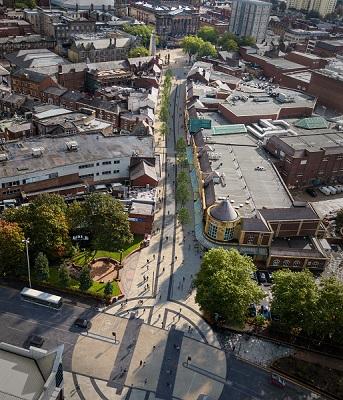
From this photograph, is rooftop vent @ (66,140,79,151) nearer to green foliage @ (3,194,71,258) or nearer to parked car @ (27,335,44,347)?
green foliage @ (3,194,71,258)

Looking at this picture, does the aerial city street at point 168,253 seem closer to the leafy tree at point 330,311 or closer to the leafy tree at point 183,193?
the leafy tree at point 330,311

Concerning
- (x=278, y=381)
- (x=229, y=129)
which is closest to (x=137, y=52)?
(x=229, y=129)

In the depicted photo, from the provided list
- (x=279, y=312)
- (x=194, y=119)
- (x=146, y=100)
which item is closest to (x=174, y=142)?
(x=194, y=119)

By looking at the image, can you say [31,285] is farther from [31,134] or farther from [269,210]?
[31,134]

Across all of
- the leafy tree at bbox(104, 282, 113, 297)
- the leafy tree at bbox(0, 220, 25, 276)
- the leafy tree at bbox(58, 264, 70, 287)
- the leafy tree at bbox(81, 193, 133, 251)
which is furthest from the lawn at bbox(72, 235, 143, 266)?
the leafy tree at bbox(0, 220, 25, 276)

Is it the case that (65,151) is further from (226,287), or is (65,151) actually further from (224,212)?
(226,287)

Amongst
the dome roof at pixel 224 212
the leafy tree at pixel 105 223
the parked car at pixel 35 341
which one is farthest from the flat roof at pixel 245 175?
the parked car at pixel 35 341

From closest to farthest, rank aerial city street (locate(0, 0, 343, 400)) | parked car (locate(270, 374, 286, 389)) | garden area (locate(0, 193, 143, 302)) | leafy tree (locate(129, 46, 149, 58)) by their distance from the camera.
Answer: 1. parked car (locate(270, 374, 286, 389))
2. aerial city street (locate(0, 0, 343, 400))
3. garden area (locate(0, 193, 143, 302))
4. leafy tree (locate(129, 46, 149, 58))

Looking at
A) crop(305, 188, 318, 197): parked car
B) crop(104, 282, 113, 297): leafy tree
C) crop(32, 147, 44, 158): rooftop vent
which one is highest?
crop(32, 147, 44, 158): rooftop vent
